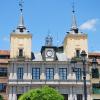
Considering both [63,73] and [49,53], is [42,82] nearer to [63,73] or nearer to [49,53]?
[63,73]

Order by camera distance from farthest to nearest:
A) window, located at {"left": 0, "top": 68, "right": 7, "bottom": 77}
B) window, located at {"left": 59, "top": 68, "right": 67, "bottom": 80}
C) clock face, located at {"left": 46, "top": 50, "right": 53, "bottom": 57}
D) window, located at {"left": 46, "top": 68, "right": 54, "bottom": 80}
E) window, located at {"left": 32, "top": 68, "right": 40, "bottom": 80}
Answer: clock face, located at {"left": 46, "top": 50, "right": 53, "bottom": 57}
window, located at {"left": 0, "top": 68, "right": 7, "bottom": 77}
window, located at {"left": 59, "top": 68, "right": 67, "bottom": 80}
window, located at {"left": 46, "top": 68, "right": 54, "bottom": 80}
window, located at {"left": 32, "top": 68, "right": 40, "bottom": 80}

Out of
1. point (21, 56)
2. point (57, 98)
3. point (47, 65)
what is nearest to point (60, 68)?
point (47, 65)

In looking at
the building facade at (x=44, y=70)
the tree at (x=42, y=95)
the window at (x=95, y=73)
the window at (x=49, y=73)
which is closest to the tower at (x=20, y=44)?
the building facade at (x=44, y=70)

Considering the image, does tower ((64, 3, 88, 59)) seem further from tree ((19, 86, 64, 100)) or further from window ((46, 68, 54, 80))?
tree ((19, 86, 64, 100))

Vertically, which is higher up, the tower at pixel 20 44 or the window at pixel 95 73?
the tower at pixel 20 44

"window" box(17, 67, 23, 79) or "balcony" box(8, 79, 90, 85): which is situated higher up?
"window" box(17, 67, 23, 79)

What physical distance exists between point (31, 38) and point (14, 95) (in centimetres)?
1123

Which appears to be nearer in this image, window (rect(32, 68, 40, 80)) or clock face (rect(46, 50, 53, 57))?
window (rect(32, 68, 40, 80))

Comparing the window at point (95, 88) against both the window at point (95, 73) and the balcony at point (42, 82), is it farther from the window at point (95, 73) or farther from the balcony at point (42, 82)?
the balcony at point (42, 82)

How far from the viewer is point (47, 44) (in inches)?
2788

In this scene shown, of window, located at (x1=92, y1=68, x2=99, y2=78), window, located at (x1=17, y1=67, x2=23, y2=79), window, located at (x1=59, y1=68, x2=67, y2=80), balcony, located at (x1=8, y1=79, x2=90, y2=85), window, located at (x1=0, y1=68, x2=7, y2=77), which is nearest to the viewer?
balcony, located at (x1=8, y1=79, x2=90, y2=85)

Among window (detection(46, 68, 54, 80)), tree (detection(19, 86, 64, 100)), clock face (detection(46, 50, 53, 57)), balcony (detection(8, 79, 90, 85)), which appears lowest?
tree (detection(19, 86, 64, 100))

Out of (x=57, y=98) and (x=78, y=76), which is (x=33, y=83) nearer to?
(x=78, y=76)

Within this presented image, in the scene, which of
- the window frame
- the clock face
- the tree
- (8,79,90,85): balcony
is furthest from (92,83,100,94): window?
the tree
